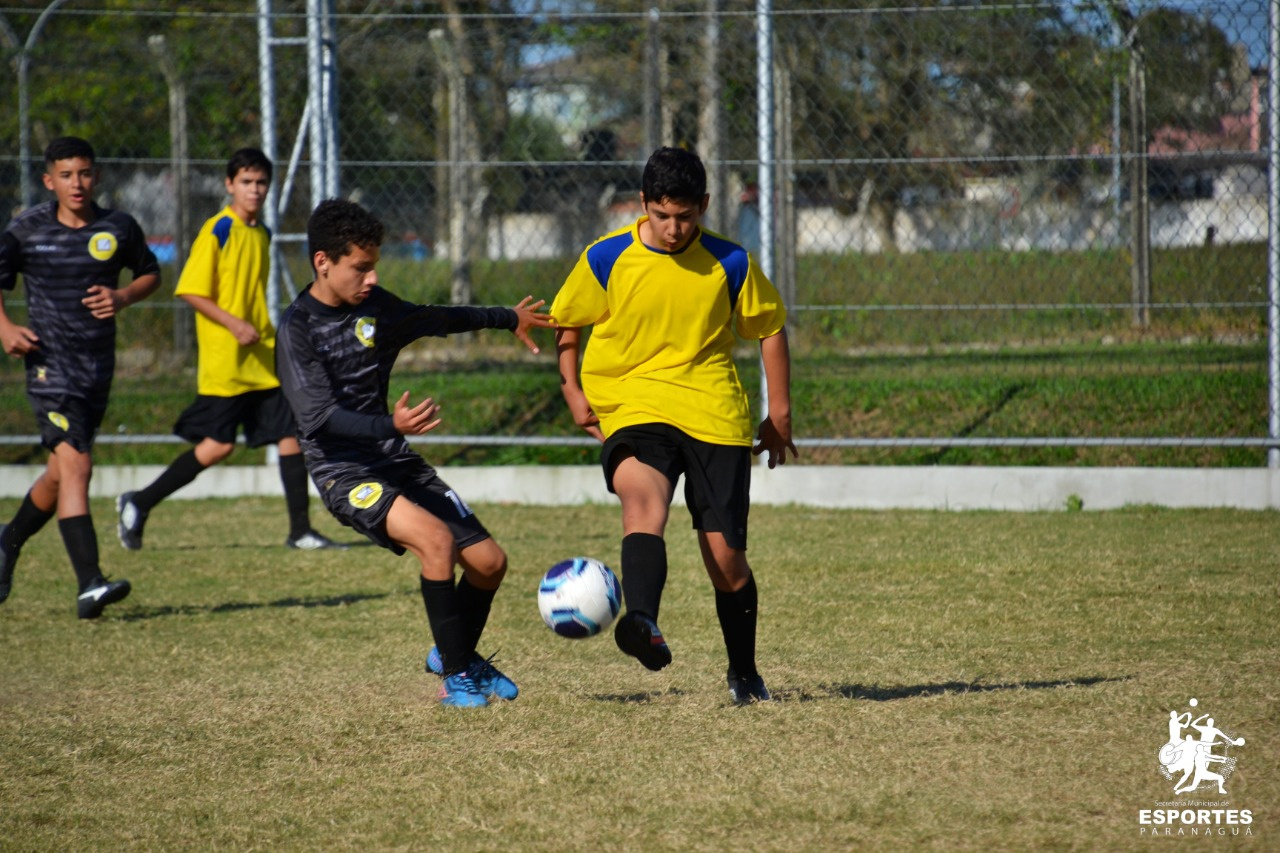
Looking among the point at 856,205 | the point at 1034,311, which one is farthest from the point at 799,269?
the point at 1034,311

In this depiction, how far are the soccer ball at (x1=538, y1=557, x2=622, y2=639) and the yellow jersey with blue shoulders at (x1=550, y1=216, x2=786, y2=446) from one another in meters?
0.48

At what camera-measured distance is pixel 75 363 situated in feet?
20.4

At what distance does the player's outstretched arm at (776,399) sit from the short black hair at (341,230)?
4.06ft

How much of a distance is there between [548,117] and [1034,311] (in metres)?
3.29

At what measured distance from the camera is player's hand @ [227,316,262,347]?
7.33m

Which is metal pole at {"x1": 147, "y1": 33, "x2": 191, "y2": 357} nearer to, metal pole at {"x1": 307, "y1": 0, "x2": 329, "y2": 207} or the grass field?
metal pole at {"x1": 307, "y1": 0, "x2": 329, "y2": 207}

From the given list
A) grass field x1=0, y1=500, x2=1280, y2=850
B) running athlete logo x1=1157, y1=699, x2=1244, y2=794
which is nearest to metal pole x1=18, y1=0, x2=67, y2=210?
grass field x1=0, y1=500, x2=1280, y2=850

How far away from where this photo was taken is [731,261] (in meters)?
4.36

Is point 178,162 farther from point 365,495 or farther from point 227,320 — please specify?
point 365,495

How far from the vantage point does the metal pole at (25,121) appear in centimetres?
977

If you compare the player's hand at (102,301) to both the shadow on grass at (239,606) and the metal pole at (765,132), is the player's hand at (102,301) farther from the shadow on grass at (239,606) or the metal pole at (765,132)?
the metal pole at (765,132)

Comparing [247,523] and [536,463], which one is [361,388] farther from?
[536,463]

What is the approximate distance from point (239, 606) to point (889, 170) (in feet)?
15.5

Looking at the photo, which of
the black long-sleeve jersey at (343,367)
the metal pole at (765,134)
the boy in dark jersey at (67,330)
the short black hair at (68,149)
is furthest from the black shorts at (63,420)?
the metal pole at (765,134)
